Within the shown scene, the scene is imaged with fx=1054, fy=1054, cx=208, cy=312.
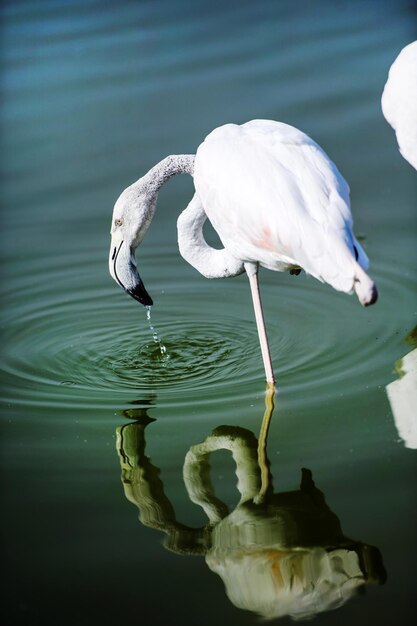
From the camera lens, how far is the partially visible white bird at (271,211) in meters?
3.93

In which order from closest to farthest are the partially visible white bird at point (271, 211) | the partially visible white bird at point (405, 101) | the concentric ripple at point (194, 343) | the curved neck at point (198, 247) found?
the partially visible white bird at point (271, 211) < the concentric ripple at point (194, 343) < the curved neck at point (198, 247) < the partially visible white bird at point (405, 101)

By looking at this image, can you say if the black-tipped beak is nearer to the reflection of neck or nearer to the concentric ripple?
the concentric ripple

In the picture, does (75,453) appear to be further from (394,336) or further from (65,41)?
(65,41)

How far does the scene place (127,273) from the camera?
16.7 feet

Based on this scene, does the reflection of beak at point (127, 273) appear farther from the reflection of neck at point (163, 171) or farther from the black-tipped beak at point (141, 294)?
the reflection of neck at point (163, 171)

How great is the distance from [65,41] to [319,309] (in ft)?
18.4

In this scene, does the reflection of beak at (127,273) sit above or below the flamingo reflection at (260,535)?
above

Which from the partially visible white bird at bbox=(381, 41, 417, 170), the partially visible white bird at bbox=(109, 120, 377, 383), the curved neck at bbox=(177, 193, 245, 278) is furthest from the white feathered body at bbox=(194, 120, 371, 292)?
the partially visible white bird at bbox=(381, 41, 417, 170)

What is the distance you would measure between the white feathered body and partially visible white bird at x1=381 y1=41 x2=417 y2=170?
3.79 feet

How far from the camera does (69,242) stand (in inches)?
261

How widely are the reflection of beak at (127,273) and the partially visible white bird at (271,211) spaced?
0.45 ft

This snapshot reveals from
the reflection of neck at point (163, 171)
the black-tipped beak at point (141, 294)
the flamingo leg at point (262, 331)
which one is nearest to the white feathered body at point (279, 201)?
the flamingo leg at point (262, 331)

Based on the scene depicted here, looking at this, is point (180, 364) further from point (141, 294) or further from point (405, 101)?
point (405, 101)

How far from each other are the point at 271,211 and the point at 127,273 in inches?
44.9
